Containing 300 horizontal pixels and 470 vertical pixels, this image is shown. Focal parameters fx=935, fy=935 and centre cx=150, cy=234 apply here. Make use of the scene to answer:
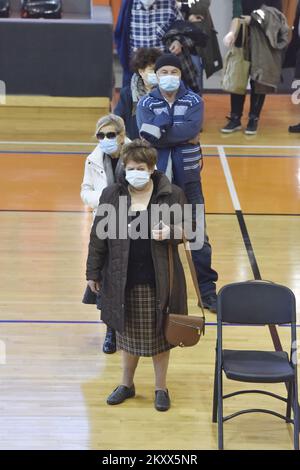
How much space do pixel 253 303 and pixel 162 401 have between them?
910mm

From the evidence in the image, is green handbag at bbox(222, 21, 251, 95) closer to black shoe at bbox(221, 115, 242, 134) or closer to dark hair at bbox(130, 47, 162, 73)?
black shoe at bbox(221, 115, 242, 134)

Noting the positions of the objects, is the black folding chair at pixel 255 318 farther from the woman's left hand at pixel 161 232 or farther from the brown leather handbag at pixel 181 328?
the woman's left hand at pixel 161 232

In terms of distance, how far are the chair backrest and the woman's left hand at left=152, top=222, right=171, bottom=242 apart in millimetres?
518

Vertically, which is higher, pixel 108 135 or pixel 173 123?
pixel 108 135

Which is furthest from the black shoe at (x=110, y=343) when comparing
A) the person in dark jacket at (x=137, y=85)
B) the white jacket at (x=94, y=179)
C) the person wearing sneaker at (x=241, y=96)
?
the person wearing sneaker at (x=241, y=96)

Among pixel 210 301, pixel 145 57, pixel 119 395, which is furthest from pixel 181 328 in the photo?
pixel 145 57

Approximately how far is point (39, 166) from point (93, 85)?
75.4 inches

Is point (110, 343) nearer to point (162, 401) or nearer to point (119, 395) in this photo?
point (119, 395)

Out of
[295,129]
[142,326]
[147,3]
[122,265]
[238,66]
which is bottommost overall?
[295,129]

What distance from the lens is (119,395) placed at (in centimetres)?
616

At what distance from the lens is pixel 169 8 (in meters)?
11.3
